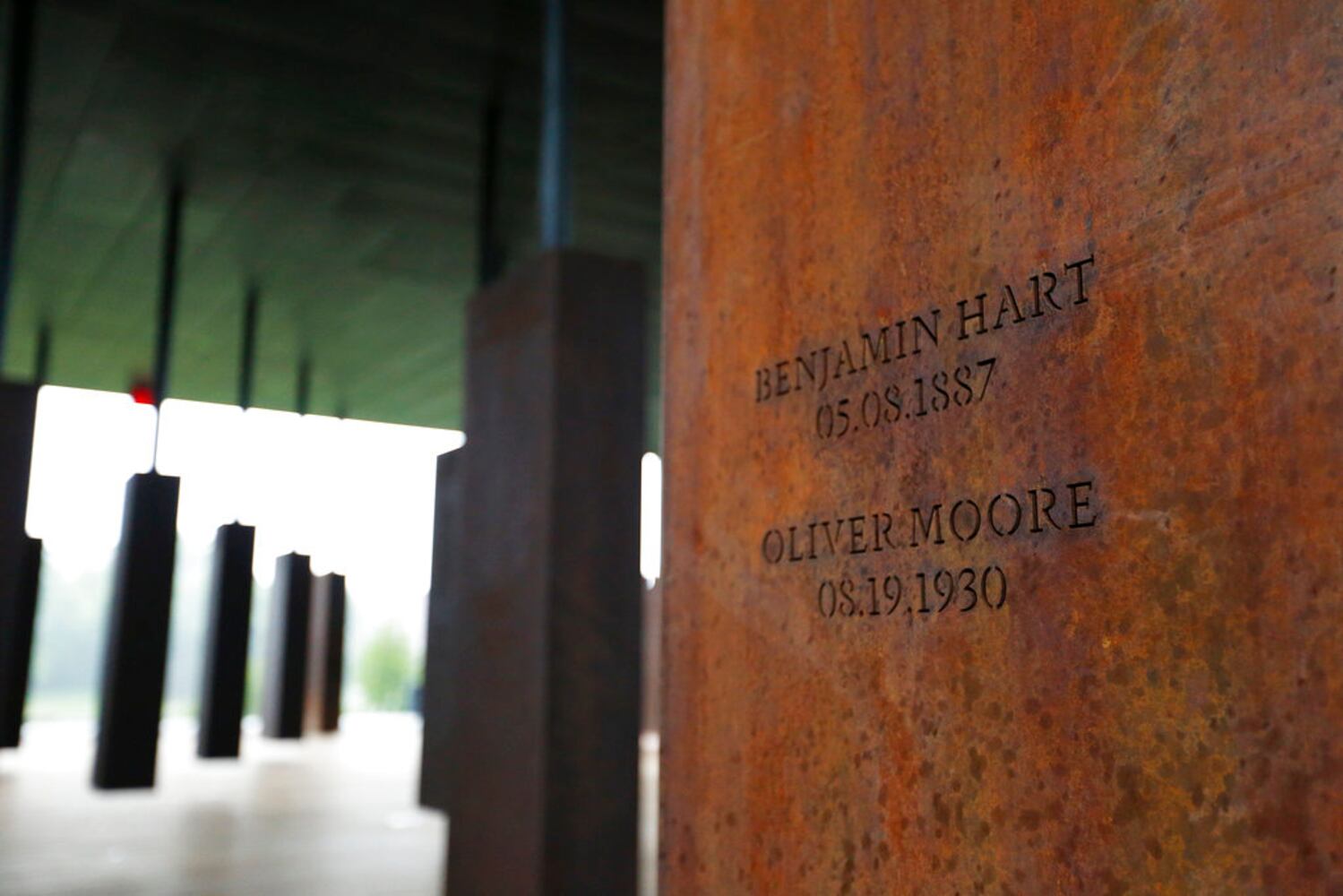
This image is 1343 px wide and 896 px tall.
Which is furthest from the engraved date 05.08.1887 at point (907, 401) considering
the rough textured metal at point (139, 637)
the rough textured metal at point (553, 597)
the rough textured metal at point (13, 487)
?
the rough textured metal at point (139, 637)

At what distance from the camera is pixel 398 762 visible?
54.0 ft

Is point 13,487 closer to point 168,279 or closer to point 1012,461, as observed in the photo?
point 168,279

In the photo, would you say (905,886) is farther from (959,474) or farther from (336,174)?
(336,174)

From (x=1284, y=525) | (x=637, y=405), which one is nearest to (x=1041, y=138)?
(x=1284, y=525)

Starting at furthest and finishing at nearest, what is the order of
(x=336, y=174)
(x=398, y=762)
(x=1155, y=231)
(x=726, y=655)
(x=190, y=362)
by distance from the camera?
(x=190, y=362) → (x=398, y=762) → (x=336, y=174) → (x=726, y=655) → (x=1155, y=231)

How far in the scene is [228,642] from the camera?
15.8m

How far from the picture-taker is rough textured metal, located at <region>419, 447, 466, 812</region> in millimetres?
9852

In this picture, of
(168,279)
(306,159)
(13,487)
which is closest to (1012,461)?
(13,487)

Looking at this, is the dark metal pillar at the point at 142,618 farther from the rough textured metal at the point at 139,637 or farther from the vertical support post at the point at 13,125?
the vertical support post at the point at 13,125

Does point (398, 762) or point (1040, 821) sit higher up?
point (1040, 821)

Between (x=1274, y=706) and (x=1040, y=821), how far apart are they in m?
0.45

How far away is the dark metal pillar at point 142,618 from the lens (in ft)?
40.5

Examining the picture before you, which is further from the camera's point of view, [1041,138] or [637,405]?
[637,405]

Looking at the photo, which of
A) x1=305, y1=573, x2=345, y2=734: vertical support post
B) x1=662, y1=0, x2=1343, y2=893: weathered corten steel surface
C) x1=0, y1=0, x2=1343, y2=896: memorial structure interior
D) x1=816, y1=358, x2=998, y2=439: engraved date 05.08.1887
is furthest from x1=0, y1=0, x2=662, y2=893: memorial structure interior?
x1=816, y1=358, x2=998, y2=439: engraved date 05.08.1887
